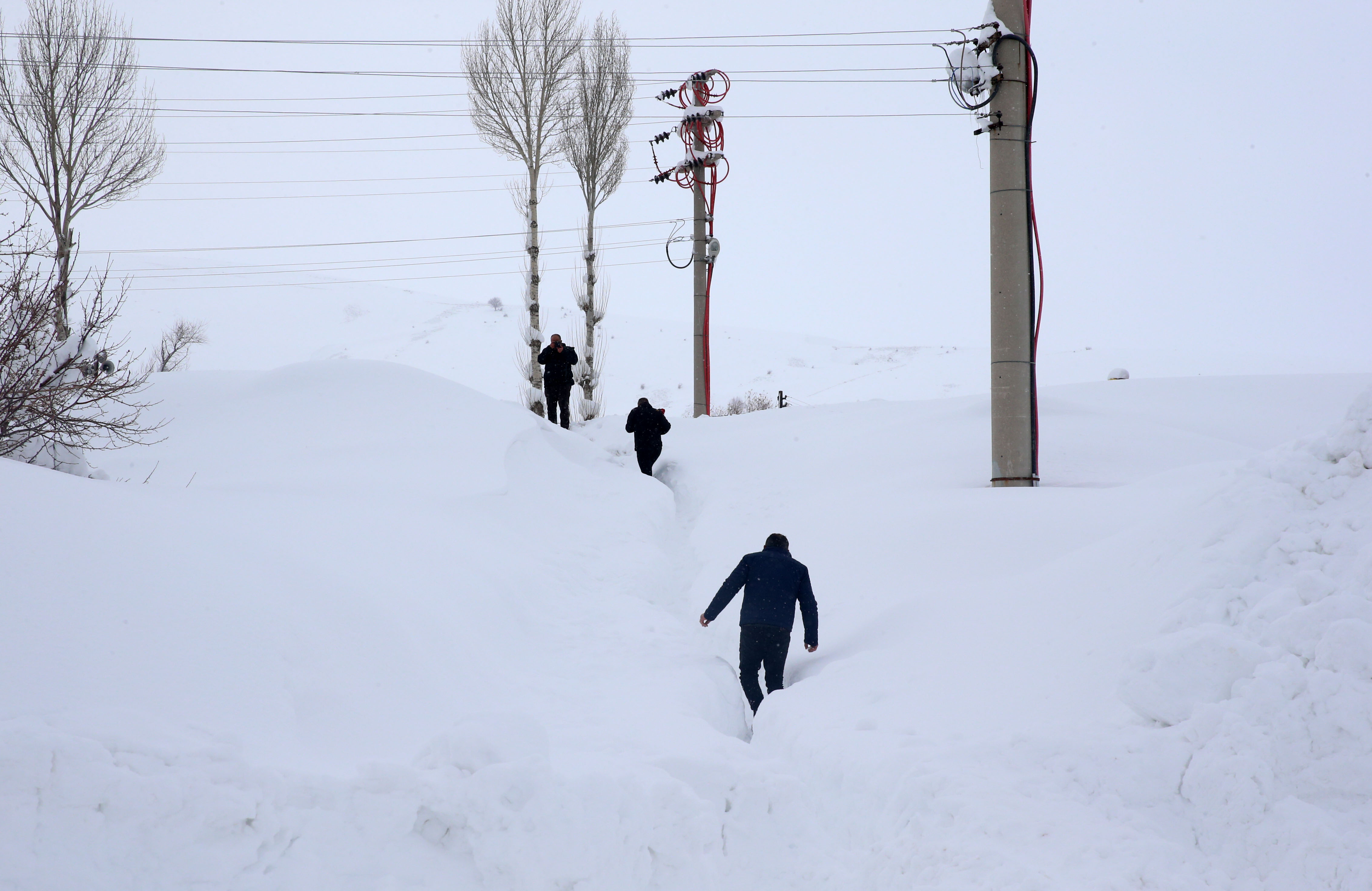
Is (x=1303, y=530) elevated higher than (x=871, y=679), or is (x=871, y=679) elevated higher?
(x=1303, y=530)

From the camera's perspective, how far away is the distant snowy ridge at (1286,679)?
3187 mm

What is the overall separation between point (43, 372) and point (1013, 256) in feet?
27.3

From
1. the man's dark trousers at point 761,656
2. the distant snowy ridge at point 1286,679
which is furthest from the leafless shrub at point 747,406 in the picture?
the distant snowy ridge at point 1286,679

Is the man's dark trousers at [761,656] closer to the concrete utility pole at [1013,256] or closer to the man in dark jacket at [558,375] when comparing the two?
the concrete utility pole at [1013,256]

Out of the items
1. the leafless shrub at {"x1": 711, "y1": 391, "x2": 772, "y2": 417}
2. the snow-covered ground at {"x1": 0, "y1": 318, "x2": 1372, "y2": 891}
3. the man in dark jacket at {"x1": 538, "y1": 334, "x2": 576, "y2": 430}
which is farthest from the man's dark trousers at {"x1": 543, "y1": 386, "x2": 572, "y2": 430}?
the snow-covered ground at {"x1": 0, "y1": 318, "x2": 1372, "y2": 891}

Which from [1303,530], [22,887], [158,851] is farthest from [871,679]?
[22,887]

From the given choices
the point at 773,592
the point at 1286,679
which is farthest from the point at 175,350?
the point at 1286,679

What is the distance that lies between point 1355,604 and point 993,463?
4.67m

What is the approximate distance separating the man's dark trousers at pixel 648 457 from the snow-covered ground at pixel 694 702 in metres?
5.91

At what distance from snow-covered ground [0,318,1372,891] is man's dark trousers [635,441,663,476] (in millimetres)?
5909

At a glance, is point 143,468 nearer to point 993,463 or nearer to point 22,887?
point 22,887

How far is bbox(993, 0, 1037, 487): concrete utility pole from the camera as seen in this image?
804cm

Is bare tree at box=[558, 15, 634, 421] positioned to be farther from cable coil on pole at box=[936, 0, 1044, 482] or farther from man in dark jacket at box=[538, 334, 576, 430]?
cable coil on pole at box=[936, 0, 1044, 482]

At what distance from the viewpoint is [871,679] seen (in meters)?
5.61
